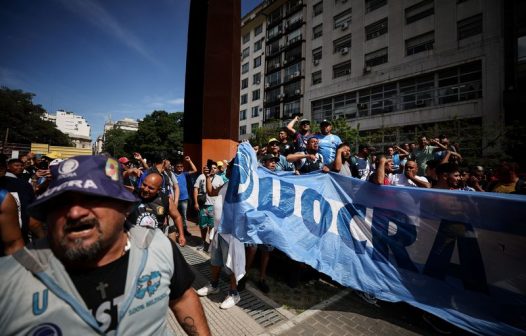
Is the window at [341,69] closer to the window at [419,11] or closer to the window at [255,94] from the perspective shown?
the window at [419,11]

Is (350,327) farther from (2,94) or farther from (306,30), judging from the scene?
(2,94)

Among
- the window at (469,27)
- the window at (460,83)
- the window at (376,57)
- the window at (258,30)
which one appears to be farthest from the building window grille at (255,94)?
the window at (469,27)

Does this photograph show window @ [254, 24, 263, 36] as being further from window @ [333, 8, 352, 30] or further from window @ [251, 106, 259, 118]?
window @ [333, 8, 352, 30]

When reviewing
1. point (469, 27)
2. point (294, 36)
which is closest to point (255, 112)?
point (294, 36)

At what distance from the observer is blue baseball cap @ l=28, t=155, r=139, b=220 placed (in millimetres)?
1154

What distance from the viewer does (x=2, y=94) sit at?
53438 mm

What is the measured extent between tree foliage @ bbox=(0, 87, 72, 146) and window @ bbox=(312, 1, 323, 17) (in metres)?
63.9

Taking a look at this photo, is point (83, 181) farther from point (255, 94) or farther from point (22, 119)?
point (22, 119)

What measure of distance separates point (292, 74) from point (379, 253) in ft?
117

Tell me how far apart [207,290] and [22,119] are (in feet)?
249

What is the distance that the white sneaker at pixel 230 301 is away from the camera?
3561 mm

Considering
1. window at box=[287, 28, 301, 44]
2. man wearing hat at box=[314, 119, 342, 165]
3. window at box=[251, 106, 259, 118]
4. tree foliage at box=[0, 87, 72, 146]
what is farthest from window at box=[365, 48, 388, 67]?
tree foliage at box=[0, 87, 72, 146]

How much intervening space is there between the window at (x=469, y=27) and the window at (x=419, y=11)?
290 cm

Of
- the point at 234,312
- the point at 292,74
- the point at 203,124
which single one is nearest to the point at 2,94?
the point at 292,74
